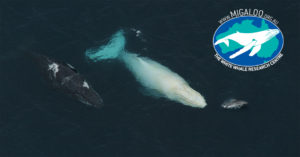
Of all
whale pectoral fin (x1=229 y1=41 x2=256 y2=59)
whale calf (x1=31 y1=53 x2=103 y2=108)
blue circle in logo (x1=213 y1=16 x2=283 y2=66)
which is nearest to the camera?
whale calf (x1=31 y1=53 x2=103 y2=108)

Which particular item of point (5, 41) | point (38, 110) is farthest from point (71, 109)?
point (5, 41)

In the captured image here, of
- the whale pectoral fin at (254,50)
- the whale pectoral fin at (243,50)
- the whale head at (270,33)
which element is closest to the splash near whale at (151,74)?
the whale pectoral fin at (243,50)

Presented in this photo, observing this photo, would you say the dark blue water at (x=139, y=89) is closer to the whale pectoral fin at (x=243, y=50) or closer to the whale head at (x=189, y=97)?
the whale head at (x=189, y=97)

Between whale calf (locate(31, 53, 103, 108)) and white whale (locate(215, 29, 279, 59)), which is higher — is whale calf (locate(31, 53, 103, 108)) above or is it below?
below

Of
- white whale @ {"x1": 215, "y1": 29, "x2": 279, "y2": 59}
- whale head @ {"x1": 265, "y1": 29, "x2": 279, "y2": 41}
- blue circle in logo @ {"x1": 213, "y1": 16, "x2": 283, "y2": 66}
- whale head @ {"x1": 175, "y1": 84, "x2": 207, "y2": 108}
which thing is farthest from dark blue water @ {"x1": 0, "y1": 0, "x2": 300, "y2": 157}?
white whale @ {"x1": 215, "y1": 29, "x2": 279, "y2": 59}

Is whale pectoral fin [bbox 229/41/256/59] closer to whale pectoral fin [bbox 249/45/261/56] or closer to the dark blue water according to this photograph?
whale pectoral fin [bbox 249/45/261/56]

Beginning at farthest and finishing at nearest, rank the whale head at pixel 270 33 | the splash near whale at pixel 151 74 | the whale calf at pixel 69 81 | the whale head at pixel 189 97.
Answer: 1. the whale head at pixel 270 33
2. the splash near whale at pixel 151 74
3. the whale calf at pixel 69 81
4. the whale head at pixel 189 97
